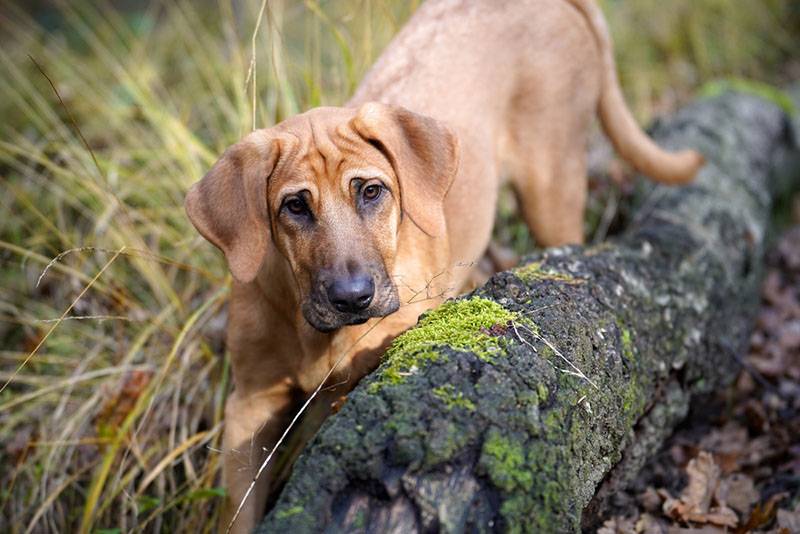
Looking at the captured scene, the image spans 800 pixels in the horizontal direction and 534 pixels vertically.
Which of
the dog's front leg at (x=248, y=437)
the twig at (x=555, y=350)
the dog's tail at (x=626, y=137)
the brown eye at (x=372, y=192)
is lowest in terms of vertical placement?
the dog's tail at (x=626, y=137)

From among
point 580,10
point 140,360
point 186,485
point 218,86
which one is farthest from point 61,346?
point 580,10

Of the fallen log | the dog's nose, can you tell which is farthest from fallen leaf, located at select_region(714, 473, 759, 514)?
the dog's nose

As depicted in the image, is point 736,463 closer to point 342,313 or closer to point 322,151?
point 342,313

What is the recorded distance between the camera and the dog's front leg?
289 centimetres

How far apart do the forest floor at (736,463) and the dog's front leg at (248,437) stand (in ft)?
4.15

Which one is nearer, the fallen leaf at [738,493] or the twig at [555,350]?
the twig at [555,350]

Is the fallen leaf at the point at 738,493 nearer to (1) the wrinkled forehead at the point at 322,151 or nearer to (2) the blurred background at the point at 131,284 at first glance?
(1) the wrinkled forehead at the point at 322,151

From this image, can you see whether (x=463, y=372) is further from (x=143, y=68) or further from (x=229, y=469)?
(x=143, y=68)

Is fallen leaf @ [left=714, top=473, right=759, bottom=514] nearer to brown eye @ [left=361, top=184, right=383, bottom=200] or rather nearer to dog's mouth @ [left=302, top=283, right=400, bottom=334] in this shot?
dog's mouth @ [left=302, top=283, right=400, bottom=334]

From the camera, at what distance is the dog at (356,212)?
259 centimetres

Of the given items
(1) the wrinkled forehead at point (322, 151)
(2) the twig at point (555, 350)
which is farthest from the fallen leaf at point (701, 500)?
(1) the wrinkled forehead at point (322, 151)

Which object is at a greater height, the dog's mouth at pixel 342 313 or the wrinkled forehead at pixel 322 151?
the wrinkled forehead at pixel 322 151

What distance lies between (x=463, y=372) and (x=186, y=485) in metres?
1.79

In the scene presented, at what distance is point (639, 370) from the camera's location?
2664 millimetres
